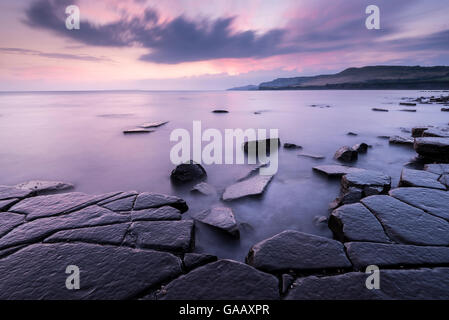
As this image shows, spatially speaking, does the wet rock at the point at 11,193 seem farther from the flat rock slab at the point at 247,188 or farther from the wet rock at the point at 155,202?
the flat rock slab at the point at 247,188

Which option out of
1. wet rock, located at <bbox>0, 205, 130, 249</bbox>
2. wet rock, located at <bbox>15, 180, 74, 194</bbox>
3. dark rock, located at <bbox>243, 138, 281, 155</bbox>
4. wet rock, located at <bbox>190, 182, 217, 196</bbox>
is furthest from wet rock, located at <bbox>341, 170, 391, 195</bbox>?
wet rock, located at <bbox>15, 180, 74, 194</bbox>

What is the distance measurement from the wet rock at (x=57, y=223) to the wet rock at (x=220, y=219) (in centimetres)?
89

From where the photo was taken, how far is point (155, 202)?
2824mm

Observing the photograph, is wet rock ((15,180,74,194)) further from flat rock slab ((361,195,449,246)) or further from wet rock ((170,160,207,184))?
flat rock slab ((361,195,449,246))

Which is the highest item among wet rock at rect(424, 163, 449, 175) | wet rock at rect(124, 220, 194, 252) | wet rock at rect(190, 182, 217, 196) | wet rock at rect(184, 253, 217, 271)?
wet rock at rect(424, 163, 449, 175)

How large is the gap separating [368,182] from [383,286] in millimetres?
2150

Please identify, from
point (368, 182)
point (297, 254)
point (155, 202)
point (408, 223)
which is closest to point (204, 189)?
point (155, 202)

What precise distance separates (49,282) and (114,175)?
3.30 meters

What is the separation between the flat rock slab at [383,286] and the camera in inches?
56.3

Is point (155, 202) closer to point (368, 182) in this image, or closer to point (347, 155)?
point (368, 182)

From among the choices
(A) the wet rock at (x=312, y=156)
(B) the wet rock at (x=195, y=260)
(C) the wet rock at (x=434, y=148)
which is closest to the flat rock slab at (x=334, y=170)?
(A) the wet rock at (x=312, y=156)

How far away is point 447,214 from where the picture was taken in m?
2.34

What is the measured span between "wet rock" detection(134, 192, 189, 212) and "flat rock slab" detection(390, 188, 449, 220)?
276 centimetres

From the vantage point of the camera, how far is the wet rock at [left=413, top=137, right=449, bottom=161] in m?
4.65
